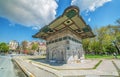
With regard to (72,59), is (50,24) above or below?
above

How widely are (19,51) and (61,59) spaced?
83190mm

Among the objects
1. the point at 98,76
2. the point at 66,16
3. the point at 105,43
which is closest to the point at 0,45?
the point at 105,43

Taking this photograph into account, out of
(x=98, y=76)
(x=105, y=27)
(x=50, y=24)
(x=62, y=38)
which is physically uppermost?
(x=105, y=27)

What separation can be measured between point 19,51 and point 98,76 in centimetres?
9654

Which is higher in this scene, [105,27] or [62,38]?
[105,27]

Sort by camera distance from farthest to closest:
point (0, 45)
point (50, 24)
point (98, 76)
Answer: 1. point (0, 45)
2. point (50, 24)
3. point (98, 76)

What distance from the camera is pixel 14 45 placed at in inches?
4343

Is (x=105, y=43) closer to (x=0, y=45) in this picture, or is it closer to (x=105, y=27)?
(x=105, y=27)

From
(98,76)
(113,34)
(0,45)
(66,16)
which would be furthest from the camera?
(0,45)

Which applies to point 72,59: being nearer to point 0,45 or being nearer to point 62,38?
point 62,38

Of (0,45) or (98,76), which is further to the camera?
(0,45)

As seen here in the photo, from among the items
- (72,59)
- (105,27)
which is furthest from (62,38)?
(105,27)

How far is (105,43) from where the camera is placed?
54.8m

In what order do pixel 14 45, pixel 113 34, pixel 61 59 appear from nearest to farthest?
pixel 61 59
pixel 113 34
pixel 14 45
